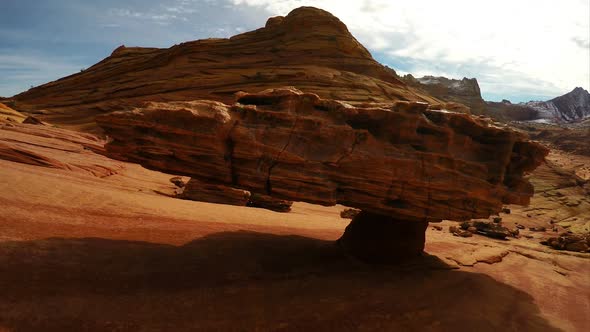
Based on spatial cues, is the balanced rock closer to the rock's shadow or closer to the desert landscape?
the desert landscape

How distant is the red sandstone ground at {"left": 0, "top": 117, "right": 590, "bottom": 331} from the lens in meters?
7.55

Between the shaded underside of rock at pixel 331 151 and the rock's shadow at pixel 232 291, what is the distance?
6.89 ft

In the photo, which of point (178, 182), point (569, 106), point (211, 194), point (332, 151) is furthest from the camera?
point (569, 106)

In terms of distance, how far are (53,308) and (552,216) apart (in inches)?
1576

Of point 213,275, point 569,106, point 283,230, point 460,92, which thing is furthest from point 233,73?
point 569,106

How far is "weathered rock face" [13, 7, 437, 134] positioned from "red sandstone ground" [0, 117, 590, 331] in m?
25.0

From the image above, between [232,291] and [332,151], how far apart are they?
174 inches

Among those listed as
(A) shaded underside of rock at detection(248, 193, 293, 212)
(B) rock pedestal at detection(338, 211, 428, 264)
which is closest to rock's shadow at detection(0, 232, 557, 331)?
(B) rock pedestal at detection(338, 211, 428, 264)

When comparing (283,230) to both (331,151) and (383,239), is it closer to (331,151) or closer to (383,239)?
(383,239)

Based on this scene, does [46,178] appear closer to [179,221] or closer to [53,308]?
[179,221]

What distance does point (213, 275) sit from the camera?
9.62 m

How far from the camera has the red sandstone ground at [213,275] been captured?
755 centimetres

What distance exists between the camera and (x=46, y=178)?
13695 millimetres

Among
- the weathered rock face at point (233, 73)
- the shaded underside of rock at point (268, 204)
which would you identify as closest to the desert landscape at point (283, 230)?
the shaded underside of rock at point (268, 204)
